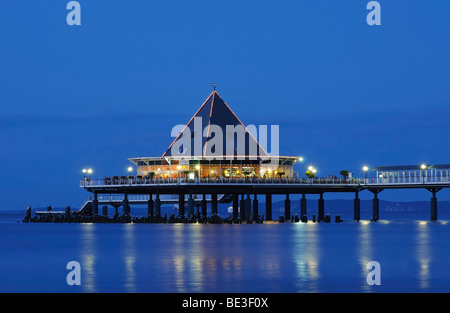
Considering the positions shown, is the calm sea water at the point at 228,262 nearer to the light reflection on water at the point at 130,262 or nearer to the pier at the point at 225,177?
the light reflection on water at the point at 130,262

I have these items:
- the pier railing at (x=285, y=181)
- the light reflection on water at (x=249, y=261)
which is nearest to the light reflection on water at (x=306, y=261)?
the light reflection on water at (x=249, y=261)

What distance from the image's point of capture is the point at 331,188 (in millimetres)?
114750

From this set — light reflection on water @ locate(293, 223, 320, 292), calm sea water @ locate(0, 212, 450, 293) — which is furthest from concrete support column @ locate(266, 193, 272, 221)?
calm sea water @ locate(0, 212, 450, 293)

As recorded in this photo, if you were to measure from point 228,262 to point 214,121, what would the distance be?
2758 inches

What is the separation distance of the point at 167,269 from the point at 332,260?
11.7 meters

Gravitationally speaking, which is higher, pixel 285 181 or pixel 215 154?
pixel 215 154

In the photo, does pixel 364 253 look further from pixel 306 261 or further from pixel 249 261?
pixel 249 261

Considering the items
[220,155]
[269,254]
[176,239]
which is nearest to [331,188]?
[220,155]

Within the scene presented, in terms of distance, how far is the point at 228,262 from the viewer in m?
55.4

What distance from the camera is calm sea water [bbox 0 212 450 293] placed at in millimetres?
43381

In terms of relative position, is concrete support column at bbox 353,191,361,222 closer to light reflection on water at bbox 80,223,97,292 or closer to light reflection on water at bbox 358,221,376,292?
light reflection on water at bbox 358,221,376,292

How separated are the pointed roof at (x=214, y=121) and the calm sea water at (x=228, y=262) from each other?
1472 inches

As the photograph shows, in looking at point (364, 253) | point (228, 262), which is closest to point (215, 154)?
point (364, 253)
